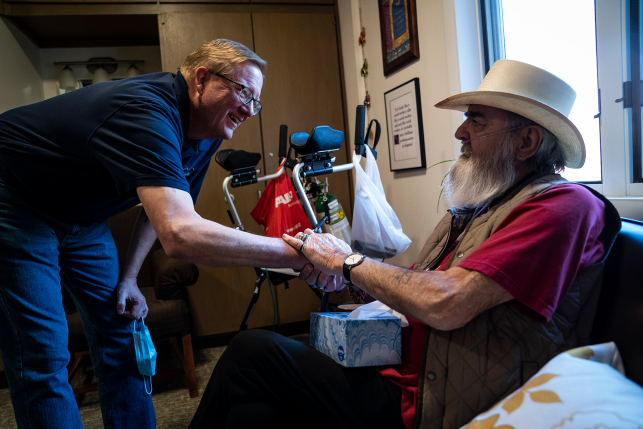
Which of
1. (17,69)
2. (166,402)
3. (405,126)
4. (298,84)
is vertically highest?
(17,69)

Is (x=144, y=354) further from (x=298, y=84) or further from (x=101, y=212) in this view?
(x=298, y=84)

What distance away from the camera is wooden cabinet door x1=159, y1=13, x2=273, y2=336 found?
2879 mm

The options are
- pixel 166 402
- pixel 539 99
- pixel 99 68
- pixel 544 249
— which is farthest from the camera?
pixel 99 68

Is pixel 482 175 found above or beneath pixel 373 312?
above

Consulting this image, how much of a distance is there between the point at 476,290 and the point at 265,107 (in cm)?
250

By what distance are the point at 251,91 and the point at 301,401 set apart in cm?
90

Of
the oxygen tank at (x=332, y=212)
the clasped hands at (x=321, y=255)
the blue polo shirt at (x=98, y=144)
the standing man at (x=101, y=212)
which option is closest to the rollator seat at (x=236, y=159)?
the oxygen tank at (x=332, y=212)

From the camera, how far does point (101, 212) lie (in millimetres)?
1287

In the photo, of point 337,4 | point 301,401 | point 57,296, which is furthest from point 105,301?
point 337,4

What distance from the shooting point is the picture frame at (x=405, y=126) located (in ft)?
7.87

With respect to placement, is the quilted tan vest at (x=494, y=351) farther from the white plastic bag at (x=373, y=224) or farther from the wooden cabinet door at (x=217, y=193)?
the wooden cabinet door at (x=217, y=193)

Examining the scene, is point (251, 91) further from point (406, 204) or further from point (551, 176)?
point (406, 204)

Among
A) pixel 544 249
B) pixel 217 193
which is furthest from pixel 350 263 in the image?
pixel 217 193

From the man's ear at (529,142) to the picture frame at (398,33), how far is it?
1.39 m
